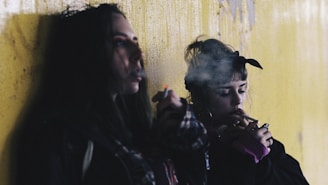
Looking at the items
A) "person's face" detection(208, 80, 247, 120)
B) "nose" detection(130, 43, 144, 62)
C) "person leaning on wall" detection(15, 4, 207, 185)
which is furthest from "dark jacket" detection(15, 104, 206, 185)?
"person's face" detection(208, 80, 247, 120)

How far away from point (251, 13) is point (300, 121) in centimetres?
90

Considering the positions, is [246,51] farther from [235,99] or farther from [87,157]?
[87,157]

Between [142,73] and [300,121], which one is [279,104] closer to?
[300,121]

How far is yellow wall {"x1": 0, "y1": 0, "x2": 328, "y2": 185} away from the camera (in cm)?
144

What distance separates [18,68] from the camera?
1.45m

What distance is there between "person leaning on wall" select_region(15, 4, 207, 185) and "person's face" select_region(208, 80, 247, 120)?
362mm

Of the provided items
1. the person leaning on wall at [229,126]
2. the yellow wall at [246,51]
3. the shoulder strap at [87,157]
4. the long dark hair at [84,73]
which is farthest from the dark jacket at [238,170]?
the shoulder strap at [87,157]

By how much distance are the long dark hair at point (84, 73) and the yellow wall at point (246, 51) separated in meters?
0.05

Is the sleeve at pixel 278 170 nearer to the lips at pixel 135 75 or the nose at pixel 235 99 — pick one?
the nose at pixel 235 99

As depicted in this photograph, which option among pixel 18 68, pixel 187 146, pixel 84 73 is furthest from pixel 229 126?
pixel 18 68

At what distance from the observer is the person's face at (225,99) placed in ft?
6.46

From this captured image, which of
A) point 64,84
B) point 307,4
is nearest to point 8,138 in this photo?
point 64,84

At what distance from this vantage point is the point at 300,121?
3264mm

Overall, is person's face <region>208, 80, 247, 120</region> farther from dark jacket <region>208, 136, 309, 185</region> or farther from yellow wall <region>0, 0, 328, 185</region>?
yellow wall <region>0, 0, 328, 185</region>
